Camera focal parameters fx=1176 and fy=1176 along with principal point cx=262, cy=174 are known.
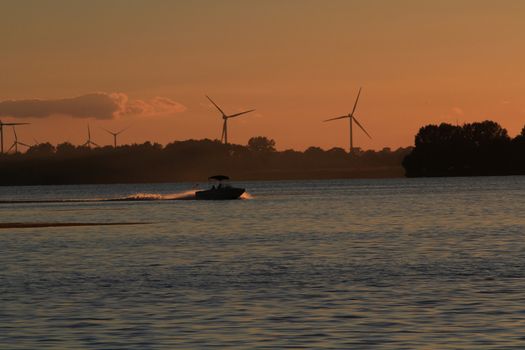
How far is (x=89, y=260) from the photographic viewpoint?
69.4 meters

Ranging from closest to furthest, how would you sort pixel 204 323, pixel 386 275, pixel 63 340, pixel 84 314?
pixel 63 340 → pixel 204 323 → pixel 84 314 → pixel 386 275

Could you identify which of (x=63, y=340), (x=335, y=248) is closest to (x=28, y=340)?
(x=63, y=340)

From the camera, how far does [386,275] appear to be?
55.1 metres

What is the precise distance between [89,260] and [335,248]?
58.4 feet

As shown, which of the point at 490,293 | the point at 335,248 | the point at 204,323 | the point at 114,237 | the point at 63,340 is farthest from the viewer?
the point at 114,237

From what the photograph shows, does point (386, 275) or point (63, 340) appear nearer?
point (63, 340)

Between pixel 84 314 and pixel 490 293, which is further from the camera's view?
pixel 490 293

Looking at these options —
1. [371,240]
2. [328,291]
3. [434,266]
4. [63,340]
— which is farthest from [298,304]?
[371,240]

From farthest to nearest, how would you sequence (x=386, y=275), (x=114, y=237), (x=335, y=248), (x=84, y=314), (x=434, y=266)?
(x=114, y=237), (x=335, y=248), (x=434, y=266), (x=386, y=275), (x=84, y=314)

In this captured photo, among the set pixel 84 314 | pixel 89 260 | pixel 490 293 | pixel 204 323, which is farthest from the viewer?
pixel 89 260

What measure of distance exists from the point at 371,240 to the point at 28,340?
5629 cm

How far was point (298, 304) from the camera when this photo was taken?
141ft

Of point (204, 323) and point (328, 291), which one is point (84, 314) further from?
point (328, 291)

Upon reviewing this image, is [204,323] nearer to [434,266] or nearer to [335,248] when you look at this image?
[434,266]
